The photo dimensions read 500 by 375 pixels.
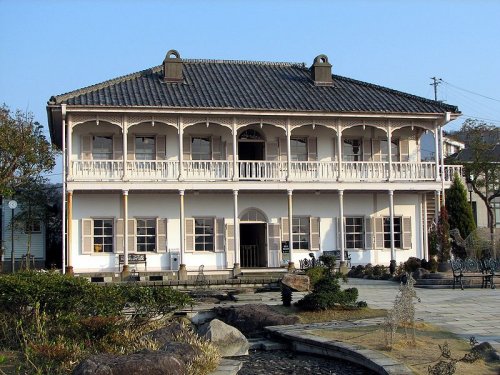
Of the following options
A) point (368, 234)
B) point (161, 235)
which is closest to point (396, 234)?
point (368, 234)

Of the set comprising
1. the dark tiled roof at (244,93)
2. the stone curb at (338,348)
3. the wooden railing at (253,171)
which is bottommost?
the stone curb at (338,348)

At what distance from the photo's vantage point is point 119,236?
1089 inches

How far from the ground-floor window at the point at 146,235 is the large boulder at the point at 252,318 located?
1479 centimetres

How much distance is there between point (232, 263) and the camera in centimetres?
2852

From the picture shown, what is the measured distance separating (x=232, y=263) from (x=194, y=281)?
24.6 feet

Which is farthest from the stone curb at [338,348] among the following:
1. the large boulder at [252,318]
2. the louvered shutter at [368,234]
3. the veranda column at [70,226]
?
the louvered shutter at [368,234]

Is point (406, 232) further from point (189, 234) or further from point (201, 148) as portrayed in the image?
point (201, 148)

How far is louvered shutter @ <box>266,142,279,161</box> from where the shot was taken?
29453 millimetres

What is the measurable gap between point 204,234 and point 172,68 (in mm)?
6873

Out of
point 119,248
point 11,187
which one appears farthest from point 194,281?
point 11,187

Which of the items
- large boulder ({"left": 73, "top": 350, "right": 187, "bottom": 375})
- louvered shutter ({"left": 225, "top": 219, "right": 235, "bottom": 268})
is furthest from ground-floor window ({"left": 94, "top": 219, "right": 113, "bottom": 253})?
large boulder ({"left": 73, "top": 350, "right": 187, "bottom": 375})

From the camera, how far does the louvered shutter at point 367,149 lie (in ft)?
100

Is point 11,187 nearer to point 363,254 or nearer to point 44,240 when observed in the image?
point 44,240

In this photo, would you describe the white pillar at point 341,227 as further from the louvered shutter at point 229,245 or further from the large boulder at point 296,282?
the large boulder at point 296,282
